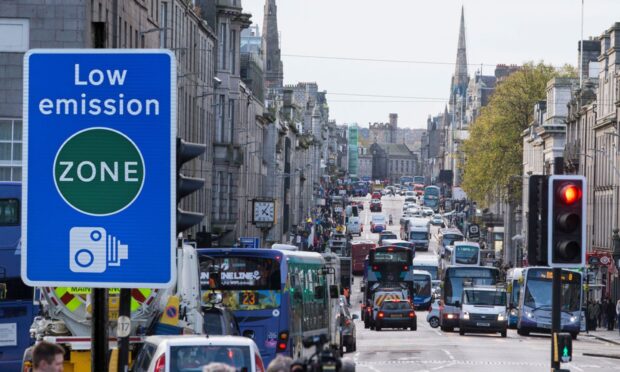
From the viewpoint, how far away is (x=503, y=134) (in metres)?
126

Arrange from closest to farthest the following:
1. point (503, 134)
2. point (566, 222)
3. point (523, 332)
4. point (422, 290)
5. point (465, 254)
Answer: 1. point (566, 222)
2. point (523, 332)
3. point (422, 290)
4. point (465, 254)
5. point (503, 134)

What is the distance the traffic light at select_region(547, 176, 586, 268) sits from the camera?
1614 cm

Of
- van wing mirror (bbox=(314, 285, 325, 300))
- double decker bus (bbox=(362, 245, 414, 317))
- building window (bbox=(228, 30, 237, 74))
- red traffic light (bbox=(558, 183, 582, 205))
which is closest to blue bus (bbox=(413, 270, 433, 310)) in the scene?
double decker bus (bbox=(362, 245, 414, 317))

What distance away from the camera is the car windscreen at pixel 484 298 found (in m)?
60.9

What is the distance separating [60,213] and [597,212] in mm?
85528

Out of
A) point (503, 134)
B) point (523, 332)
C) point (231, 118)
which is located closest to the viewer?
point (523, 332)

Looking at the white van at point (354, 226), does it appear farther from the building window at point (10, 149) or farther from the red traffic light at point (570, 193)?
the red traffic light at point (570, 193)

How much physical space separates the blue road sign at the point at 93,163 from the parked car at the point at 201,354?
7.25 m

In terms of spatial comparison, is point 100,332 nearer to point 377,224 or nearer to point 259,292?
point 259,292

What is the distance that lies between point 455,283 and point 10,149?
28.8 meters

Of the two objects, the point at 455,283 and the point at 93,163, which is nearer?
the point at 93,163

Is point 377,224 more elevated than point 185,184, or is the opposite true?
point 185,184

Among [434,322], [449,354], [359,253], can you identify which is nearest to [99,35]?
[449,354]

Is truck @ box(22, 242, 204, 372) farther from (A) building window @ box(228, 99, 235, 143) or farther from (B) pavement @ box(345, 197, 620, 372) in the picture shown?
(A) building window @ box(228, 99, 235, 143)
